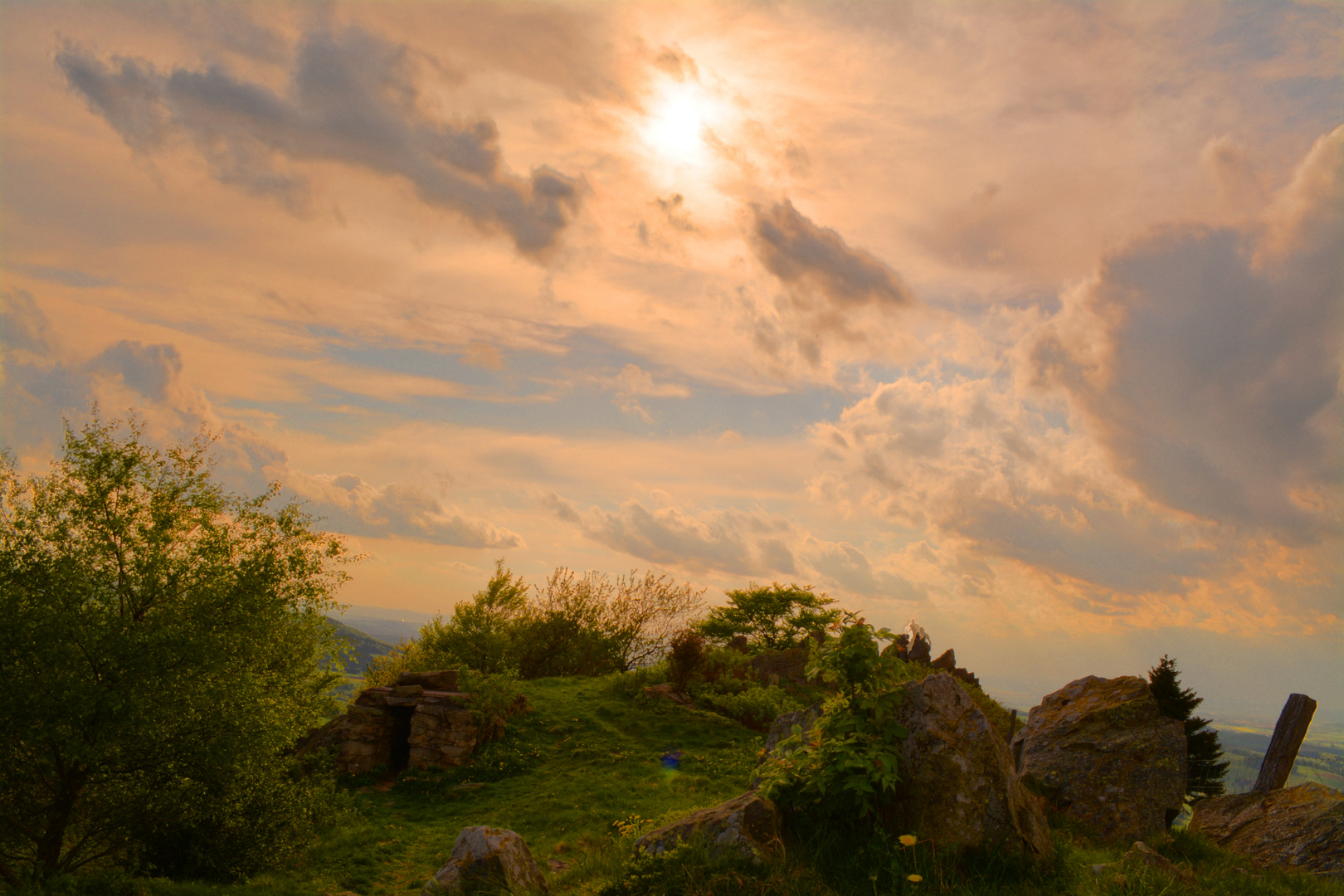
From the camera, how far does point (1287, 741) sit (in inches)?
543

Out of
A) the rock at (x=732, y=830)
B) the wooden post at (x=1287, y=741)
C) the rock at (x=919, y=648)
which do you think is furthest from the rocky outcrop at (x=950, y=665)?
the rock at (x=732, y=830)

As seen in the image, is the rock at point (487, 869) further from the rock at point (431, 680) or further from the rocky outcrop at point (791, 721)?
the rock at point (431, 680)

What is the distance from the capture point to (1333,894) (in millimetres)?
9047

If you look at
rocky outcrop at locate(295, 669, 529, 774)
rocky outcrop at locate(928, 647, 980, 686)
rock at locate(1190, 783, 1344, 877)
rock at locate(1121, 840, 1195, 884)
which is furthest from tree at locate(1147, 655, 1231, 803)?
rocky outcrop at locate(295, 669, 529, 774)

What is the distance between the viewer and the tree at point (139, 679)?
11750 millimetres

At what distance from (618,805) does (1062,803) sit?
985 centimetres

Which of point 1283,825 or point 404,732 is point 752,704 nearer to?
point 404,732

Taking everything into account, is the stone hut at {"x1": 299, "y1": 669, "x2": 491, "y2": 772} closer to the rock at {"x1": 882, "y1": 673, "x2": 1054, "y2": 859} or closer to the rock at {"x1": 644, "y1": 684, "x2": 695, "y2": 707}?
the rock at {"x1": 644, "y1": 684, "x2": 695, "y2": 707}

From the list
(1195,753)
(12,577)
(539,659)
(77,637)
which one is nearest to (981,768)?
(77,637)

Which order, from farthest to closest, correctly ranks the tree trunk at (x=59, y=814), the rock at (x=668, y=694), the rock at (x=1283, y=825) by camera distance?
the rock at (x=668, y=694) → the tree trunk at (x=59, y=814) → the rock at (x=1283, y=825)

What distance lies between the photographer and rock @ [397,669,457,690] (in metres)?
23.7

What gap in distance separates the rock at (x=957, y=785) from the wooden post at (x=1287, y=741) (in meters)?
7.64

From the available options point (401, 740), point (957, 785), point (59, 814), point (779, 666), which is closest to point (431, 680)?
point (401, 740)

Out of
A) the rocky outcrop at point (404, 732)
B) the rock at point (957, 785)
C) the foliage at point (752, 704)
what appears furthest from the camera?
the foliage at point (752, 704)
